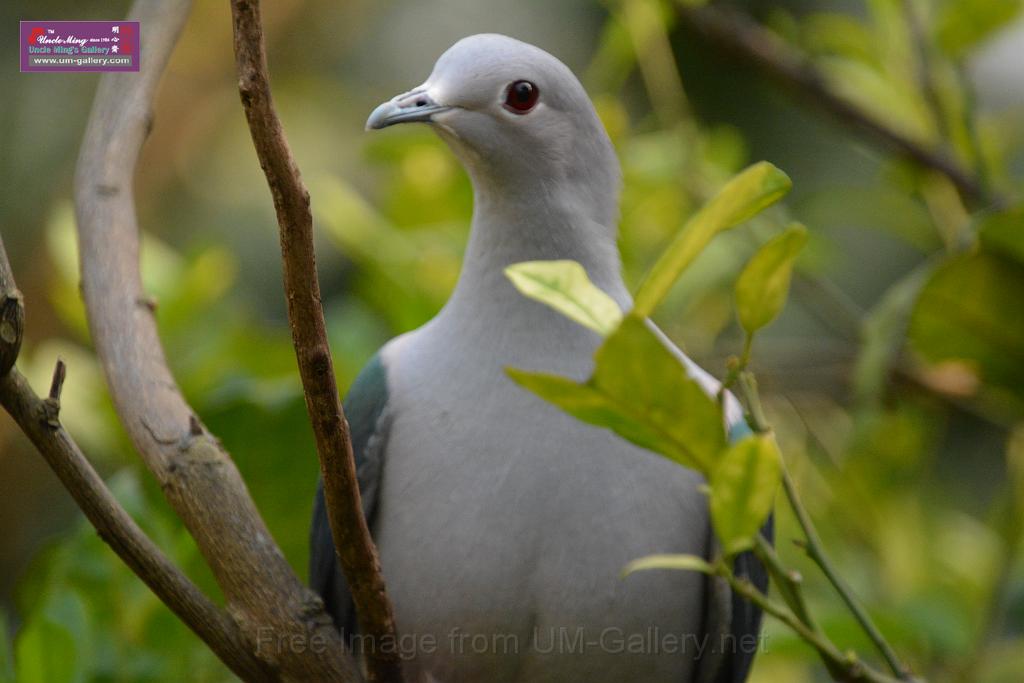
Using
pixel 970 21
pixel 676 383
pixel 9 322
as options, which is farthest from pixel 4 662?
pixel 970 21

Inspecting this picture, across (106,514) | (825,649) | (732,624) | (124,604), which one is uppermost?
(106,514)

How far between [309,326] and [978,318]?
135 centimetres

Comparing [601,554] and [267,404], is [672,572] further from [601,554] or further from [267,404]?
[267,404]

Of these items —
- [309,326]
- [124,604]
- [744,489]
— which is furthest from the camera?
[124,604]

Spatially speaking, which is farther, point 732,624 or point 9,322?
point 732,624

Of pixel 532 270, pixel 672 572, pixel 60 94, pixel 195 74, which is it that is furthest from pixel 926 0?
pixel 60 94

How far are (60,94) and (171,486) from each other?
314 cm

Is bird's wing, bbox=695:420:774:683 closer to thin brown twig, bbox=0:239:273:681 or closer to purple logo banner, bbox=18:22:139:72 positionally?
thin brown twig, bbox=0:239:273:681

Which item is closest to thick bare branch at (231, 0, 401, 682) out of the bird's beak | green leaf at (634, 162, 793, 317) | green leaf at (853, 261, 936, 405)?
green leaf at (634, 162, 793, 317)

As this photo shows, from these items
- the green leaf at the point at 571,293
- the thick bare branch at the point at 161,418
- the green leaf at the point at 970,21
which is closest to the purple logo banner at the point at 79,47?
the thick bare branch at the point at 161,418

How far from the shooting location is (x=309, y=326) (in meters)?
1.31

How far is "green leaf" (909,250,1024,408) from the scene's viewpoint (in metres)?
2.15

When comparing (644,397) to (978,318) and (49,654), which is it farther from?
(978,318)

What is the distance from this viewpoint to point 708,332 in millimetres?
3174
